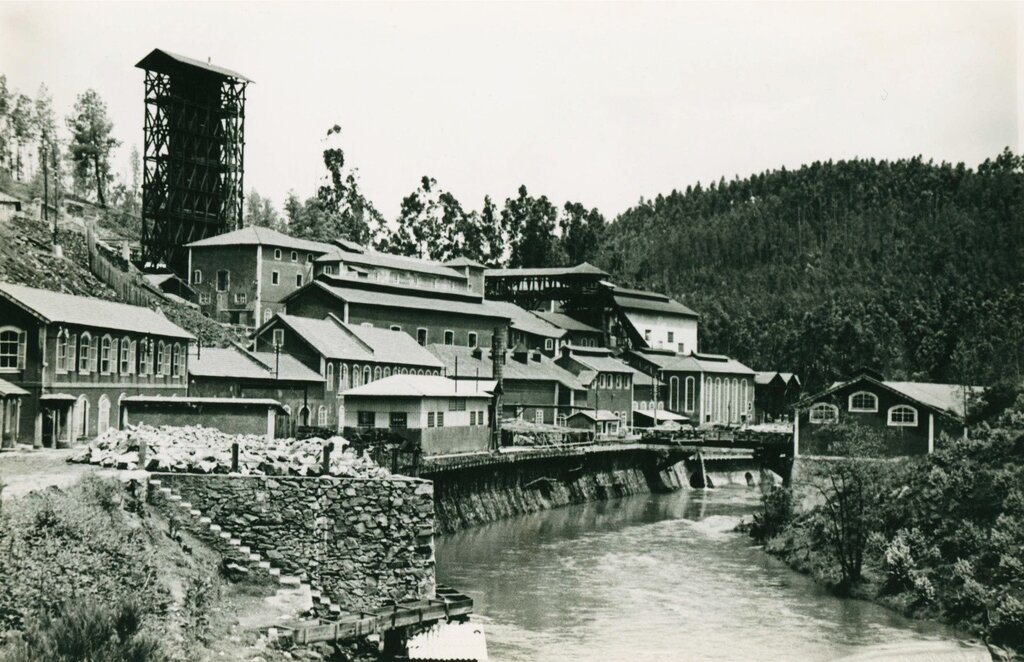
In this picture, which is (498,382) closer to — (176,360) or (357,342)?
(357,342)

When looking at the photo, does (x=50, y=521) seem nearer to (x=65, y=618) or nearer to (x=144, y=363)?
(x=65, y=618)

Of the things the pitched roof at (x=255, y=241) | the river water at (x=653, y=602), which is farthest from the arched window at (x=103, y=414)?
the pitched roof at (x=255, y=241)

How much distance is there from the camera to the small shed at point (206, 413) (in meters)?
30.7

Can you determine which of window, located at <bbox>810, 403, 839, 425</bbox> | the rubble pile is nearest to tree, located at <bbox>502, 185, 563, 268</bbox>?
window, located at <bbox>810, 403, 839, 425</bbox>

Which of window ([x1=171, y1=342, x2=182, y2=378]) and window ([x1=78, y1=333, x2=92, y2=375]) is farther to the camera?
window ([x1=171, y1=342, x2=182, y2=378])

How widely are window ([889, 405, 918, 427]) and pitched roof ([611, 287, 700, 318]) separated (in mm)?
50008

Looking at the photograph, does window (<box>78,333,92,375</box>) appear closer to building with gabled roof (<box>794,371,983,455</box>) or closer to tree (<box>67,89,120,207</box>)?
building with gabled roof (<box>794,371,983,455</box>)

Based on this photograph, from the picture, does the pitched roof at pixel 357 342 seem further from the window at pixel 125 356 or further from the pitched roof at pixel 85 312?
the window at pixel 125 356

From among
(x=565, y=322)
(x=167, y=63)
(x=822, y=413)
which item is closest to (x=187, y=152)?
(x=167, y=63)

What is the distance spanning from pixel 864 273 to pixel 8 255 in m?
111

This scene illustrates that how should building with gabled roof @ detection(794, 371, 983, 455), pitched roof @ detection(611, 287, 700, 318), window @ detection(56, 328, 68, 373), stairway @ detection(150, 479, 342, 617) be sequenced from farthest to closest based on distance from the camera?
1. pitched roof @ detection(611, 287, 700, 318)
2. building with gabled roof @ detection(794, 371, 983, 455)
3. window @ detection(56, 328, 68, 373)
4. stairway @ detection(150, 479, 342, 617)

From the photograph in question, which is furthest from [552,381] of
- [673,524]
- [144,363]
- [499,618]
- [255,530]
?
[255,530]

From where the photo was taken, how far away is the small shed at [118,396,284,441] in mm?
30656

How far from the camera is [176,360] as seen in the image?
145 ft
